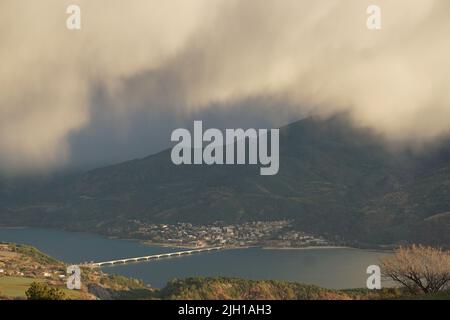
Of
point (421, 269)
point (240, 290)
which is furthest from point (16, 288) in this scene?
point (421, 269)

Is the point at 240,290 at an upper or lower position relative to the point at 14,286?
lower

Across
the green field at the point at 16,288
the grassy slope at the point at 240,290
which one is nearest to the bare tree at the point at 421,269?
the grassy slope at the point at 240,290

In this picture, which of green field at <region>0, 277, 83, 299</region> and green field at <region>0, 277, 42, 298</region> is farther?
green field at <region>0, 277, 42, 298</region>

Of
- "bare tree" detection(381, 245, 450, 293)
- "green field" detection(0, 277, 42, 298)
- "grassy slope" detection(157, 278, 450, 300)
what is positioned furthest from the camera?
"grassy slope" detection(157, 278, 450, 300)

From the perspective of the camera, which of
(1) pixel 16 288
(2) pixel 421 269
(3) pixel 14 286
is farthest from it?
(3) pixel 14 286

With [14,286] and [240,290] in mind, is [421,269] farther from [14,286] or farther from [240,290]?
[14,286]

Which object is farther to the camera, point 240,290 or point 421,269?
point 240,290

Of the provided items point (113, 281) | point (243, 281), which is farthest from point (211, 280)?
point (113, 281)

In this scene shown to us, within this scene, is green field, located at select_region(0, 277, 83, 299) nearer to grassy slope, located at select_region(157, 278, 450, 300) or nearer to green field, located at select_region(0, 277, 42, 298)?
green field, located at select_region(0, 277, 42, 298)

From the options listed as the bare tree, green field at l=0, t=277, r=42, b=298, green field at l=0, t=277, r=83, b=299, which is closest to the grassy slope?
green field at l=0, t=277, r=83, b=299

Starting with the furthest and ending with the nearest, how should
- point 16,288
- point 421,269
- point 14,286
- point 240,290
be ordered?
point 240,290 < point 14,286 < point 16,288 < point 421,269

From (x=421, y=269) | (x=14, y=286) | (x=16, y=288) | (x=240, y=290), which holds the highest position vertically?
(x=421, y=269)

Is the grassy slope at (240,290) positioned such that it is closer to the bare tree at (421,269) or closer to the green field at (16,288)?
the green field at (16,288)
